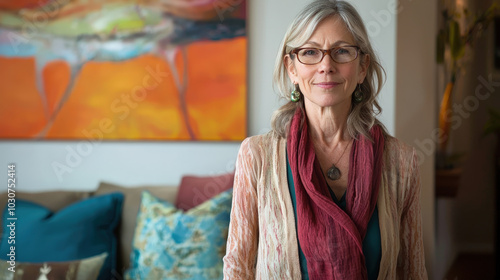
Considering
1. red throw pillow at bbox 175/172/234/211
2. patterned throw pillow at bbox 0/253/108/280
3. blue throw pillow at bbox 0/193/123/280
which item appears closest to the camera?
patterned throw pillow at bbox 0/253/108/280

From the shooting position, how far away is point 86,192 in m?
2.85

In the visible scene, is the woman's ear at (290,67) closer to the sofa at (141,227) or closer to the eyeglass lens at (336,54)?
the eyeglass lens at (336,54)

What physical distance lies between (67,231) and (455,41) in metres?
2.37

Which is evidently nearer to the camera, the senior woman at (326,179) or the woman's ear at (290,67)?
the senior woman at (326,179)

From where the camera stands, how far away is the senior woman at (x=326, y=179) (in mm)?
1284

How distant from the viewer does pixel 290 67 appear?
1.41m

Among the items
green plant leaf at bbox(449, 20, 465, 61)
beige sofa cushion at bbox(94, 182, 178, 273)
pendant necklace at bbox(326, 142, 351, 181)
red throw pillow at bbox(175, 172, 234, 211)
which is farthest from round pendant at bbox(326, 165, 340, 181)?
green plant leaf at bbox(449, 20, 465, 61)

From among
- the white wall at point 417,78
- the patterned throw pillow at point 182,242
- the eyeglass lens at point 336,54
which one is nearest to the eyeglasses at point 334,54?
the eyeglass lens at point 336,54

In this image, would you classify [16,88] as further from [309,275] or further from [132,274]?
Result: [309,275]

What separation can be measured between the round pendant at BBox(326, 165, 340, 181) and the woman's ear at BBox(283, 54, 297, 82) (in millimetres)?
263

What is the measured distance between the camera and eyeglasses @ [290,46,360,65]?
1.32 meters

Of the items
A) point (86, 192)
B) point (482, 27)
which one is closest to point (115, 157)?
point (86, 192)

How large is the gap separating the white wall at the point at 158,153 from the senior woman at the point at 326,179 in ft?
4.74

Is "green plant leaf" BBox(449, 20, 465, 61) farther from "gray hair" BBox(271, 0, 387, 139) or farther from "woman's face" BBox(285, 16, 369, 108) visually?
"woman's face" BBox(285, 16, 369, 108)
